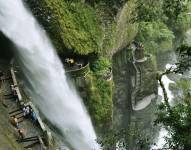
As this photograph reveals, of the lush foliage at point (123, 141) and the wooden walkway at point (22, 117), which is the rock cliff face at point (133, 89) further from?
the lush foliage at point (123, 141)

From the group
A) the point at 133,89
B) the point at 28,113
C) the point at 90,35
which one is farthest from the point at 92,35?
the point at 28,113

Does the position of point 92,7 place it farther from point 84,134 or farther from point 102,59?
point 84,134

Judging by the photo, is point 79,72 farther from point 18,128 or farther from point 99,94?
point 18,128

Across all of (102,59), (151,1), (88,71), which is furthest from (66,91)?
(151,1)

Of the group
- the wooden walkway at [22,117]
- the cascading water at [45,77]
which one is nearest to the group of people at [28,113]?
the wooden walkway at [22,117]

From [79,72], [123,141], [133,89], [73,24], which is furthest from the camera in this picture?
[133,89]

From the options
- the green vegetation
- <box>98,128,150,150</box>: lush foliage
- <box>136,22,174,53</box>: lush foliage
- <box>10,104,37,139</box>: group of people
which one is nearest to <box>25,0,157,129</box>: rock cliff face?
the green vegetation

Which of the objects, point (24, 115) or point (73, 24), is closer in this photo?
point (24, 115)

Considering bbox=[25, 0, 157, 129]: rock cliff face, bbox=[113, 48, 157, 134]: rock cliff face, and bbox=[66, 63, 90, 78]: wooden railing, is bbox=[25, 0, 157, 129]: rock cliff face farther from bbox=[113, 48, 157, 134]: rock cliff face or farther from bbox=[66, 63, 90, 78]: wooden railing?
bbox=[113, 48, 157, 134]: rock cliff face
